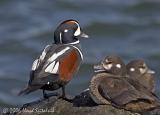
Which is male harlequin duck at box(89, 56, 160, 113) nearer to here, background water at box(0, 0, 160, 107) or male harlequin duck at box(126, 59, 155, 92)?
male harlequin duck at box(126, 59, 155, 92)

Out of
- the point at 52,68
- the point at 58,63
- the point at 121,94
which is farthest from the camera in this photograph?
the point at 58,63

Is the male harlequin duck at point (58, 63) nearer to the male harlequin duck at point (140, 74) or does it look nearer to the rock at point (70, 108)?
the rock at point (70, 108)

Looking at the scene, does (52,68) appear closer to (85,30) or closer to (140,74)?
(140,74)

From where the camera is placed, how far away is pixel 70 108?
8.90 metres

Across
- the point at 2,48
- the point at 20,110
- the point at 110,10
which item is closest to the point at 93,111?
the point at 20,110

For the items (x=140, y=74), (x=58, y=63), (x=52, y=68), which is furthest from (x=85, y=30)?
(x=52, y=68)

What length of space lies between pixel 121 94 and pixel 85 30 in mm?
11750

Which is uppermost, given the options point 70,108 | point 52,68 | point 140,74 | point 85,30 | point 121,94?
point 52,68

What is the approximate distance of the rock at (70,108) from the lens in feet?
28.5

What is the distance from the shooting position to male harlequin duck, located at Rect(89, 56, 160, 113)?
28.8 feet

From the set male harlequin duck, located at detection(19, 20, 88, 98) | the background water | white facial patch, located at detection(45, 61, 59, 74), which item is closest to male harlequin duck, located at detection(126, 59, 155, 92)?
male harlequin duck, located at detection(19, 20, 88, 98)

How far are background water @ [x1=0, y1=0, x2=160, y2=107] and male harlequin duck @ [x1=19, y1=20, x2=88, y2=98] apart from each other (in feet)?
22.6

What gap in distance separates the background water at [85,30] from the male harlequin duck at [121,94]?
23.8ft

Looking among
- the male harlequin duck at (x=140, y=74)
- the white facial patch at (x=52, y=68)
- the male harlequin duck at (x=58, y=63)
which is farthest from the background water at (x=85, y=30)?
the white facial patch at (x=52, y=68)
